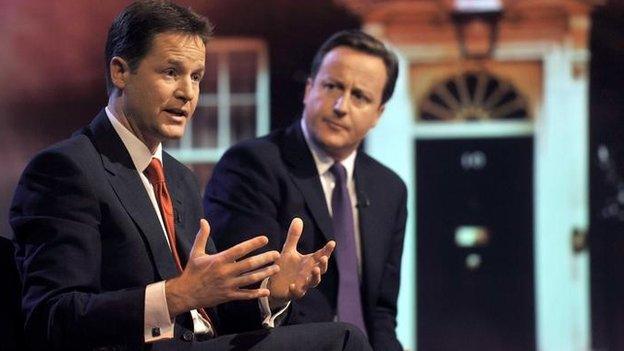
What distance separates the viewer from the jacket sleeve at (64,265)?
178 centimetres

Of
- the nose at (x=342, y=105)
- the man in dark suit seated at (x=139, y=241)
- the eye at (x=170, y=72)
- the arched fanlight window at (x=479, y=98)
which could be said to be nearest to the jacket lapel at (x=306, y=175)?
the nose at (x=342, y=105)

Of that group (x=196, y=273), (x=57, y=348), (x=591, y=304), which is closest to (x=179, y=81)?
(x=196, y=273)

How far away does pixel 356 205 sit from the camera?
3.07 m

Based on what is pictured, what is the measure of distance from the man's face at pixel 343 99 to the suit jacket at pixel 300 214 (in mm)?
81

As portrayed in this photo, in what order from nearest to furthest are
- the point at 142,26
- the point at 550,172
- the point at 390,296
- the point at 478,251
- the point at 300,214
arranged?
the point at 142,26, the point at 300,214, the point at 390,296, the point at 550,172, the point at 478,251

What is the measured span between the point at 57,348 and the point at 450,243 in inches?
122

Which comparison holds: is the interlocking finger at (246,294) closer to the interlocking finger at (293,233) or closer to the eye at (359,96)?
the interlocking finger at (293,233)

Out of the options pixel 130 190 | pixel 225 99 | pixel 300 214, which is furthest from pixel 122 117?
pixel 225 99

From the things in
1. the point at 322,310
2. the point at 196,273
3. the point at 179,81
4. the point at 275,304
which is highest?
the point at 179,81

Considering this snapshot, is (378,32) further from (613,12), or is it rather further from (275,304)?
(275,304)

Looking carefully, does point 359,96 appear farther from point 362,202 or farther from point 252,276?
point 252,276

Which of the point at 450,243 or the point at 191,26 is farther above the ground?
the point at 191,26

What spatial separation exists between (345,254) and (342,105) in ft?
1.58

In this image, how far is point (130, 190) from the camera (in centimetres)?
198
